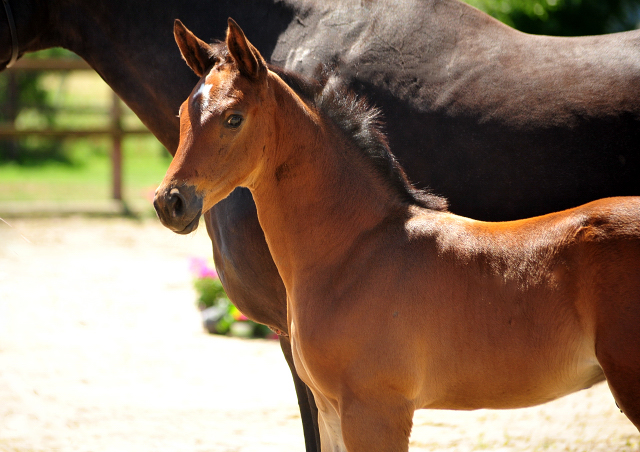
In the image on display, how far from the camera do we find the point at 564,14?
313 inches

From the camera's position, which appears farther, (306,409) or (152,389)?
(152,389)

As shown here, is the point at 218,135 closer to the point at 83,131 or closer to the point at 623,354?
the point at 623,354

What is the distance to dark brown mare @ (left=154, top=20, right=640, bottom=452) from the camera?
79.9 inches

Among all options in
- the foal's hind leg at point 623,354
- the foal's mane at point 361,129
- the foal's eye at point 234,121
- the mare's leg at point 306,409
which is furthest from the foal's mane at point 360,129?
the mare's leg at point 306,409

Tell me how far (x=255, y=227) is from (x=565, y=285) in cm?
124

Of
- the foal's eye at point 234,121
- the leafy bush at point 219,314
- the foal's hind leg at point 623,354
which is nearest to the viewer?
the foal's hind leg at point 623,354

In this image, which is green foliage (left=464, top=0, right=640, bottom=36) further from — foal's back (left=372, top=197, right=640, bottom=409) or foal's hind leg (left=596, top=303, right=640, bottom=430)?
foal's hind leg (left=596, top=303, right=640, bottom=430)

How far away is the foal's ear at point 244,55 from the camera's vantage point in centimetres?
213

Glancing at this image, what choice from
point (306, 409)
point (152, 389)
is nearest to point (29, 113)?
point (152, 389)

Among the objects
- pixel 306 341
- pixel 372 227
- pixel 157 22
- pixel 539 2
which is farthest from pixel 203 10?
pixel 539 2

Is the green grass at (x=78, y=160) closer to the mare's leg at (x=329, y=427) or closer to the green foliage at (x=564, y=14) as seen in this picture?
the green foliage at (x=564, y=14)

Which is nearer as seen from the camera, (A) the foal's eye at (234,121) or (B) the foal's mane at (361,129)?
(A) the foal's eye at (234,121)

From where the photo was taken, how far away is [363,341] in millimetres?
2164

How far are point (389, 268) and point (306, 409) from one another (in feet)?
3.58
